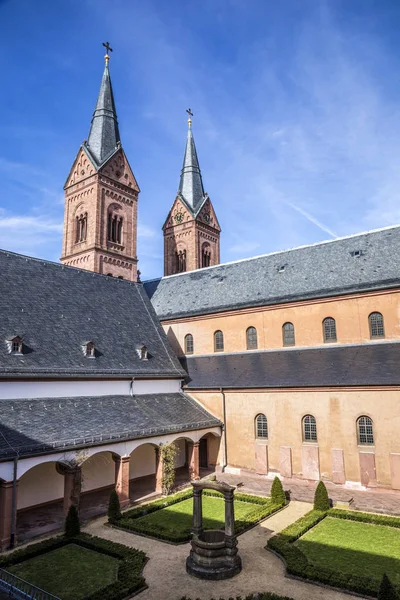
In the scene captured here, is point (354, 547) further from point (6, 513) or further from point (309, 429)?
point (6, 513)

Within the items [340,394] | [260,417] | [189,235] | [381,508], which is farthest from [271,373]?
[189,235]

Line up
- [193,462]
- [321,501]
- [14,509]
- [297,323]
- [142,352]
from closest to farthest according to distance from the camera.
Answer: [14,509] < [321,501] < [193,462] < [142,352] < [297,323]

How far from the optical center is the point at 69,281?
3033cm

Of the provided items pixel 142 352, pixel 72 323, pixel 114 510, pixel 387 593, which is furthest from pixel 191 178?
pixel 387 593

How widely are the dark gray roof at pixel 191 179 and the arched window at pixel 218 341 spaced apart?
94.4 feet

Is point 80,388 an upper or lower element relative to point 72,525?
upper

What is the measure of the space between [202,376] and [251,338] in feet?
15.2

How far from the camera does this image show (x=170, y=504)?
21.9m

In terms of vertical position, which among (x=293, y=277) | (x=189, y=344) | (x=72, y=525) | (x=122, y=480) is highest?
(x=293, y=277)

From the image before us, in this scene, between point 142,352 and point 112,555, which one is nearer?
point 112,555

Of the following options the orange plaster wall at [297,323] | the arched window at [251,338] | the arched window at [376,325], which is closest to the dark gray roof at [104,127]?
the orange plaster wall at [297,323]

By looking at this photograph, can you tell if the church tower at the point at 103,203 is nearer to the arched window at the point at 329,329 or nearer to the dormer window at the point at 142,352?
the dormer window at the point at 142,352

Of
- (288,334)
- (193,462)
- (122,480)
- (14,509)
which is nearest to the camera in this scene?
(14,509)

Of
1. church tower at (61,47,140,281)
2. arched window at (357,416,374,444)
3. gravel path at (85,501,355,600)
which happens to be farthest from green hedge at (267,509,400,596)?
church tower at (61,47,140,281)
